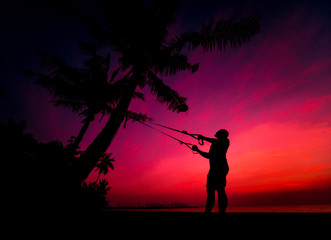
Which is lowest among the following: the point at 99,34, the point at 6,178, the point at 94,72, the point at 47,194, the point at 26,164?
the point at 47,194

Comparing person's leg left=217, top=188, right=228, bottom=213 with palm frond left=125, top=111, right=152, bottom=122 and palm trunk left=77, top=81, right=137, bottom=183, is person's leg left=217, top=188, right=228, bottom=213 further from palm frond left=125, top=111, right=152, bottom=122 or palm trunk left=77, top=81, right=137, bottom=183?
palm frond left=125, top=111, right=152, bottom=122

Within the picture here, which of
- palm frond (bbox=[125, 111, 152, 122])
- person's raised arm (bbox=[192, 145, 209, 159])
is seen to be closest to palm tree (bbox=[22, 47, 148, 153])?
palm frond (bbox=[125, 111, 152, 122])

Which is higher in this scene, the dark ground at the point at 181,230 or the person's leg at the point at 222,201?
the person's leg at the point at 222,201

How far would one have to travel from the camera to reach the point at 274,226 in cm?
175

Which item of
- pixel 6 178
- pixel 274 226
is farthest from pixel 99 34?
pixel 274 226

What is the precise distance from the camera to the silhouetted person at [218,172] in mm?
3504

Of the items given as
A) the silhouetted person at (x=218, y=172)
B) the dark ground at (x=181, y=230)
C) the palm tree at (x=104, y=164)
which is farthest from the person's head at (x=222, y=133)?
the palm tree at (x=104, y=164)

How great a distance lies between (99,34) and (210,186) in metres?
5.99

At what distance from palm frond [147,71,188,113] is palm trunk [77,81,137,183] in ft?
4.51

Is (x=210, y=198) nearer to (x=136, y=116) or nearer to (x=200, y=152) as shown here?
(x=200, y=152)

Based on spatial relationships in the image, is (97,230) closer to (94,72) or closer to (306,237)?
(306,237)

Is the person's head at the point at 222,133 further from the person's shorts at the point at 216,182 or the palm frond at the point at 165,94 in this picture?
the palm frond at the point at 165,94

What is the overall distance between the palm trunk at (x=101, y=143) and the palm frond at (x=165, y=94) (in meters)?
1.37

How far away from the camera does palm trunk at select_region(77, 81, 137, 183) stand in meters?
4.16
